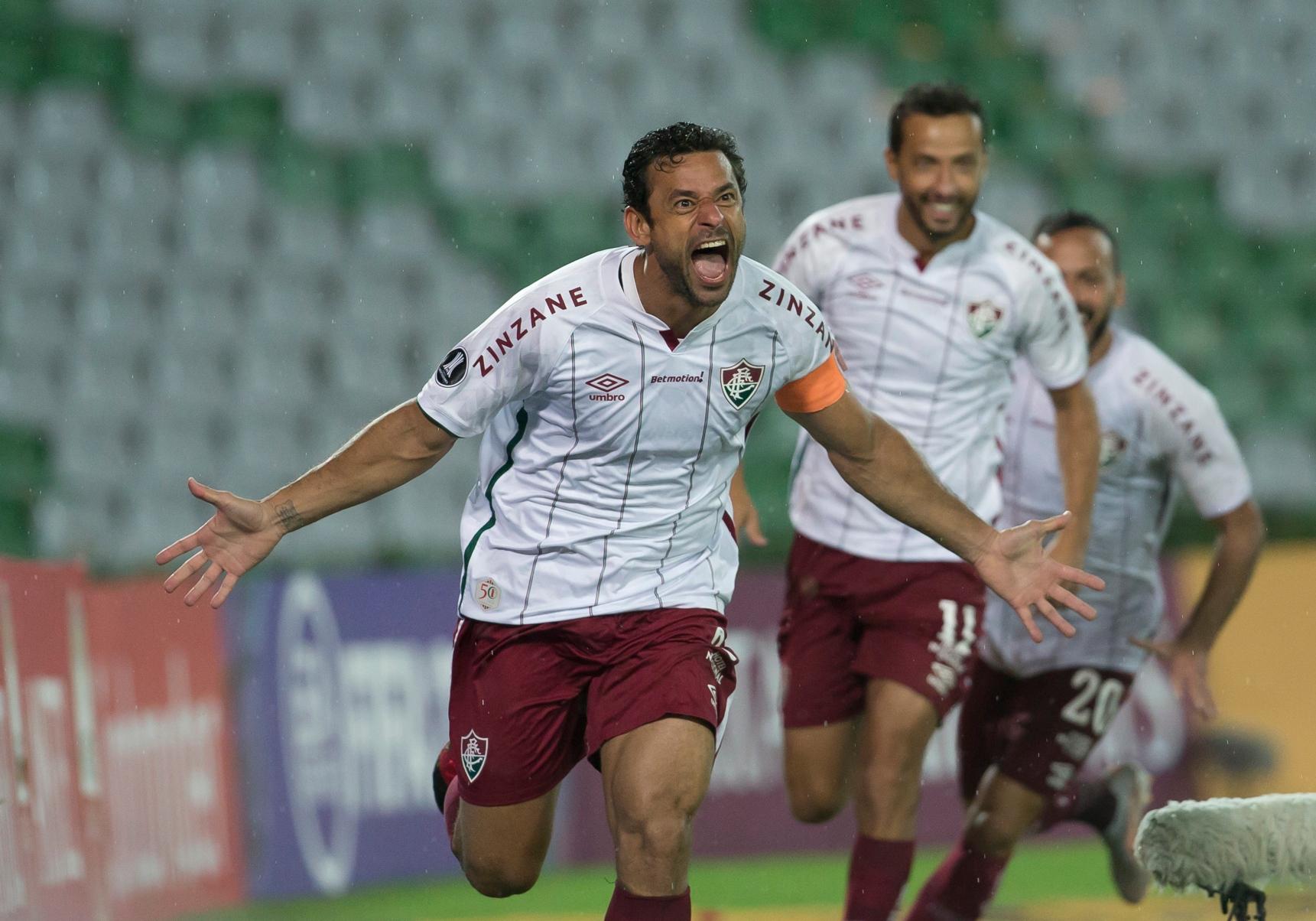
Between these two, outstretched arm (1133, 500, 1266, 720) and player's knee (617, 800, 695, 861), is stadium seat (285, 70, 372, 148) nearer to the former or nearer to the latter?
outstretched arm (1133, 500, 1266, 720)

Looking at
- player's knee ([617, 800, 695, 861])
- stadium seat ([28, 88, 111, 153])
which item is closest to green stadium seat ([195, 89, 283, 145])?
stadium seat ([28, 88, 111, 153])

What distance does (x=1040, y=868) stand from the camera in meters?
7.84

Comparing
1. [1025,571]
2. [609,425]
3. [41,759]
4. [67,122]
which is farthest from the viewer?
[67,122]

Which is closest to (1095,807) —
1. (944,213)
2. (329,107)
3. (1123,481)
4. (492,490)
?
(1123,481)

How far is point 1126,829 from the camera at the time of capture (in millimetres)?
6367

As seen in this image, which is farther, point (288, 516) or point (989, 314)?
point (989, 314)

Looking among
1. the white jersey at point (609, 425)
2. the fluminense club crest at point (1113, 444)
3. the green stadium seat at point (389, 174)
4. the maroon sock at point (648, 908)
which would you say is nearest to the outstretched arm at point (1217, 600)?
the fluminense club crest at point (1113, 444)

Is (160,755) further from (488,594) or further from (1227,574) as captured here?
(1227,574)

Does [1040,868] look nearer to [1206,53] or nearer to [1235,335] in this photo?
[1235,335]

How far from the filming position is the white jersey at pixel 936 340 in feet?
17.5

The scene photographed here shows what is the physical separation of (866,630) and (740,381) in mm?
1391

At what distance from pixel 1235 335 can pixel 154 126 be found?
20.2 feet

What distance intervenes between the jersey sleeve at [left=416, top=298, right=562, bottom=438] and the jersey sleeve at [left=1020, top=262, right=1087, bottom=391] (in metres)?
1.84

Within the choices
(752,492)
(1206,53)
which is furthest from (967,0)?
(752,492)
